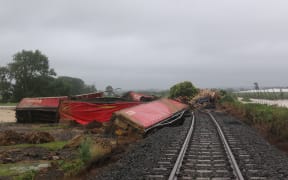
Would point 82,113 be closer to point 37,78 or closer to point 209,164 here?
point 209,164

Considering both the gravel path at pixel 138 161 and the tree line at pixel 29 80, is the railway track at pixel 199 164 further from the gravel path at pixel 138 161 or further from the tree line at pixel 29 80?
the tree line at pixel 29 80

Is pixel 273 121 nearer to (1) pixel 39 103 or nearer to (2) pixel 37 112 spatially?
(2) pixel 37 112

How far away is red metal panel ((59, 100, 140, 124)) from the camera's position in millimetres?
21141

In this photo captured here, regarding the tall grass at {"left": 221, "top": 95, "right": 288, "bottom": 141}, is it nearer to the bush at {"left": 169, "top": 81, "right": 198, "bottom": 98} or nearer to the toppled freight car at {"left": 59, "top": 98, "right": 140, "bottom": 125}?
the toppled freight car at {"left": 59, "top": 98, "right": 140, "bottom": 125}

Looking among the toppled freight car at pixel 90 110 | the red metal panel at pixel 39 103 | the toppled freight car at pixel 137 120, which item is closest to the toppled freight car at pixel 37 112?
the red metal panel at pixel 39 103

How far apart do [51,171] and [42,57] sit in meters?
96.3

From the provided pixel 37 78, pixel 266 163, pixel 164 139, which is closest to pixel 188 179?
pixel 266 163

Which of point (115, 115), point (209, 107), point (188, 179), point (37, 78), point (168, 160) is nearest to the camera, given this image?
point (188, 179)

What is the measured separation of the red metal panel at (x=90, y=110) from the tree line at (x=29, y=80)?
7194 cm

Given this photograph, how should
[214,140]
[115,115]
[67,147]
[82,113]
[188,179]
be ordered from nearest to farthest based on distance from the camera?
[188,179]
[67,147]
[214,140]
[115,115]
[82,113]

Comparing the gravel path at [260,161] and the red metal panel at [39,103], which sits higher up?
the red metal panel at [39,103]

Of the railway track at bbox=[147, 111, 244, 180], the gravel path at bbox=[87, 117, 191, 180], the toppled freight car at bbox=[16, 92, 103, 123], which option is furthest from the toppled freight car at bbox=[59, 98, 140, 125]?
the railway track at bbox=[147, 111, 244, 180]

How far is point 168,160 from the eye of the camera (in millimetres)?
9672

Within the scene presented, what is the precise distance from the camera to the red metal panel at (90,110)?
21141 millimetres
